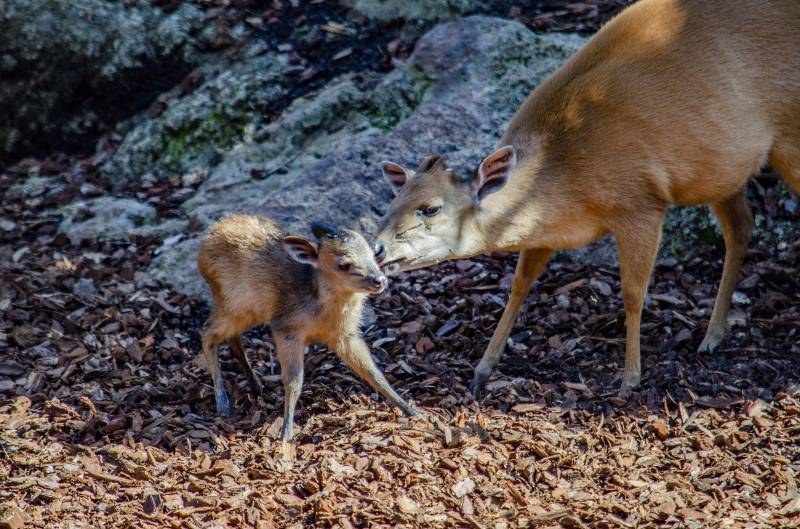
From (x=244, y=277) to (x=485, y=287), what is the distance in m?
2.23

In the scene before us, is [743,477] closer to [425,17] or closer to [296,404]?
[296,404]

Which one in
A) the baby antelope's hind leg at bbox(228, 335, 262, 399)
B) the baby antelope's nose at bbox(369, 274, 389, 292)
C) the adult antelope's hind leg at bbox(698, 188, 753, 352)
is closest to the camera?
the baby antelope's nose at bbox(369, 274, 389, 292)

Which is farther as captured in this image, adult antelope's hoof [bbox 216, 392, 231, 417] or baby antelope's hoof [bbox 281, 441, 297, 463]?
adult antelope's hoof [bbox 216, 392, 231, 417]

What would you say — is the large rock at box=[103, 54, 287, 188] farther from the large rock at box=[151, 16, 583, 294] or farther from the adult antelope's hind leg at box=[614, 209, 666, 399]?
→ the adult antelope's hind leg at box=[614, 209, 666, 399]

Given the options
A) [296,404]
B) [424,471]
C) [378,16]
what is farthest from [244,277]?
[378,16]

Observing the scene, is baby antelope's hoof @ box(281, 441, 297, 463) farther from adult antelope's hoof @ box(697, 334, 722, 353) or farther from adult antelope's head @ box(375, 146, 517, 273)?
adult antelope's hoof @ box(697, 334, 722, 353)

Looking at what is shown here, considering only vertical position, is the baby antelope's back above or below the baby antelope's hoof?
above

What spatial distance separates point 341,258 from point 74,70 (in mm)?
5447

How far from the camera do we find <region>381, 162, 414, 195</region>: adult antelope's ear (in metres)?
6.79

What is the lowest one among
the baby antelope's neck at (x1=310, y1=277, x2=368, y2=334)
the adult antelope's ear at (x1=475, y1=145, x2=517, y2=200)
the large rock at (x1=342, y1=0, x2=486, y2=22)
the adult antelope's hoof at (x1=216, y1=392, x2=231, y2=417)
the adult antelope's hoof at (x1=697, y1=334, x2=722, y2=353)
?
the adult antelope's hoof at (x1=697, y1=334, x2=722, y2=353)

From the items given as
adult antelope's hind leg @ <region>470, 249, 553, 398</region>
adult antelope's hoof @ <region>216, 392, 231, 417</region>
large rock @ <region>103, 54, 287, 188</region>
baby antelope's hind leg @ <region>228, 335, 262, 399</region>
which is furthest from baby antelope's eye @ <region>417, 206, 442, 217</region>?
large rock @ <region>103, 54, 287, 188</region>

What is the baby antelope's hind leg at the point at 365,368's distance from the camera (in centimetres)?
652

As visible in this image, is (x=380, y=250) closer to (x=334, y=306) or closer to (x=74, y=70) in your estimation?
(x=334, y=306)

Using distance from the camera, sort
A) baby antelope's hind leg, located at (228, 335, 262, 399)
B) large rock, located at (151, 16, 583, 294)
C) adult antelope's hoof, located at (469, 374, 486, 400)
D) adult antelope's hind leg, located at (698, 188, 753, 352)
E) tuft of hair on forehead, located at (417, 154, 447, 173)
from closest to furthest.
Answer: tuft of hair on forehead, located at (417, 154, 447, 173) → adult antelope's hoof, located at (469, 374, 486, 400) → baby antelope's hind leg, located at (228, 335, 262, 399) → adult antelope's hind leg, located at (698, 188, 753, 352) → large rock, located at (151, 16, 583, 294)
